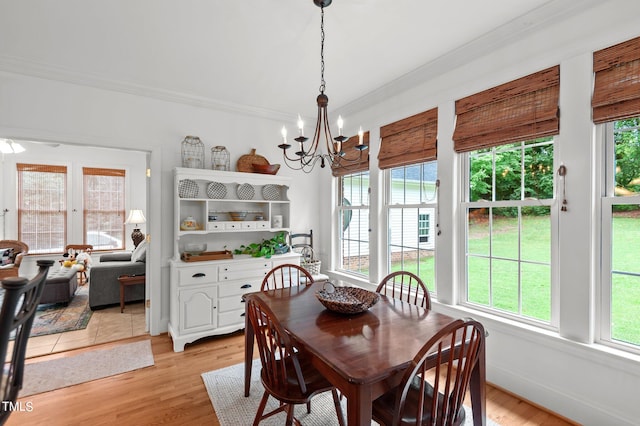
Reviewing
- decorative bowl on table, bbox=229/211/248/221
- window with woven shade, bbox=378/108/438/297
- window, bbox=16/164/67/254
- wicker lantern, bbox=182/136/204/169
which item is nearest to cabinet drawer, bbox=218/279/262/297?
decorative bowl on table, bbox=229/211/248/221

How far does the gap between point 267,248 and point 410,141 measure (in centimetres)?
203

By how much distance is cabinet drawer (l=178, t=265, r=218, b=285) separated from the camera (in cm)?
307

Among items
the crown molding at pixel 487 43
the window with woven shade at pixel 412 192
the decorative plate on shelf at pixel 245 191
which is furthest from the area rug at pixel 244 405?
the crown molding at pixel 487 43

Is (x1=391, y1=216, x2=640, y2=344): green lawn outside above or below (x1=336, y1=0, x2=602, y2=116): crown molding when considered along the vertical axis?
below

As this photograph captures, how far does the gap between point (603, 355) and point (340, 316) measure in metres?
1.61

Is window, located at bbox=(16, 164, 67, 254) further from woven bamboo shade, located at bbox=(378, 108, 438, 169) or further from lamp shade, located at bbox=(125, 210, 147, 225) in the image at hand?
woven bamboo shade, located at bbox=(378, 108, 438, 169)

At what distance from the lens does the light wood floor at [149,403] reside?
2.02 meters

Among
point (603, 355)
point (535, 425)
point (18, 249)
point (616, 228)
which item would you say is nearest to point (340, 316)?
point (535, 425)

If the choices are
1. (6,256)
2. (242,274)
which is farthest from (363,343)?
(6,256)

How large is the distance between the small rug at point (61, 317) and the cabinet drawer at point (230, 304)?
179 centimetres

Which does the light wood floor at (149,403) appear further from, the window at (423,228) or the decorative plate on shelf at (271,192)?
the decorative plate on shelf at (271,192)

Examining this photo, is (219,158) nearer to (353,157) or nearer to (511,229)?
(353,157)

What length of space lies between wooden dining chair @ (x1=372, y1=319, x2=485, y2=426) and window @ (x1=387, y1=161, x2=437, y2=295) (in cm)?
163

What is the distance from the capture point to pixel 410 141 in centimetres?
308
